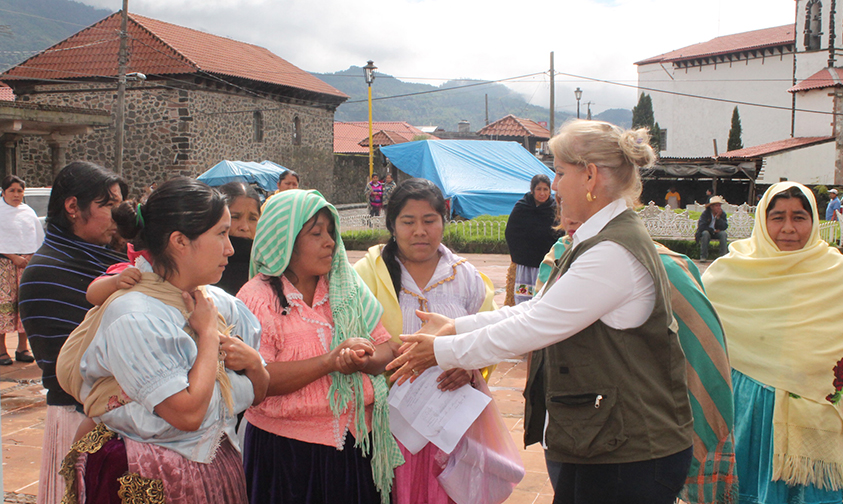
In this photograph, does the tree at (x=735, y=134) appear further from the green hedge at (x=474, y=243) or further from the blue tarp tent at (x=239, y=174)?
the blue tarp tent at (x=239, y=174)

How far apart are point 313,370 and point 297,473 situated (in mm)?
395

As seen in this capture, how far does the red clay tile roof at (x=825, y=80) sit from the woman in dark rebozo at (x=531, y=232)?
97.0 ft

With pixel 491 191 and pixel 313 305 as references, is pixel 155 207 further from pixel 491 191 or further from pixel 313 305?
pixel 491 191

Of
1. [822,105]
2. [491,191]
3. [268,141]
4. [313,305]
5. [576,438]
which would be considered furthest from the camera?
[822,105]

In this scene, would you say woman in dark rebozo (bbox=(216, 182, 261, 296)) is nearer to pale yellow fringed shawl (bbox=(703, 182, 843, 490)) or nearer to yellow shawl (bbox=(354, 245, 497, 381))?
yellow shawl (bbox=(354, 245, 497, 381))

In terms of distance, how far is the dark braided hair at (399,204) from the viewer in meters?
2.84

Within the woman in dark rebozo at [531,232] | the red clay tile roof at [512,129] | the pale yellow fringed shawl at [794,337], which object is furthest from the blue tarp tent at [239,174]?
the red clay tile roof at [512,129]

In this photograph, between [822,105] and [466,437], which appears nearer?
[466,437]

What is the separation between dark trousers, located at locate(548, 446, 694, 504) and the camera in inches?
75.0

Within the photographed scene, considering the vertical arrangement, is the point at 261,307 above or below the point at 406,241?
below

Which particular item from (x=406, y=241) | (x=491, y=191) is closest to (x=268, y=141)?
(x=491, y=191)

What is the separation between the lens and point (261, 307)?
2348 millimetres

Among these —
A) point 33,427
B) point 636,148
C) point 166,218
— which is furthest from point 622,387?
point 33,427

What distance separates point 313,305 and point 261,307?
217mm
